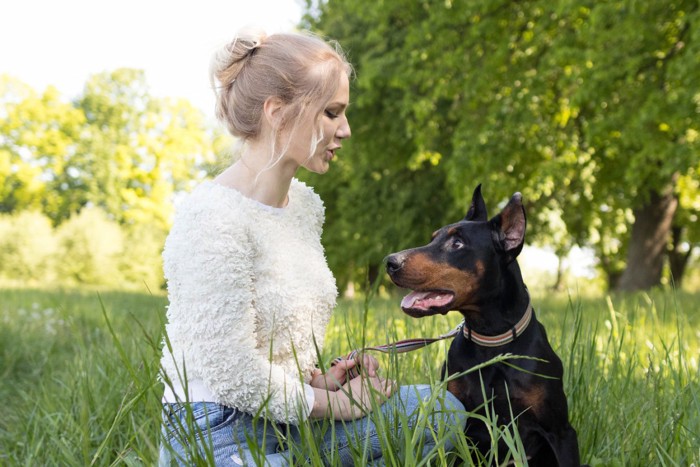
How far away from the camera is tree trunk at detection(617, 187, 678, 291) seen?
14.8 metres

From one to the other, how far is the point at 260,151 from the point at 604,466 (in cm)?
182

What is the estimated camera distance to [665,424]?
2791 mm

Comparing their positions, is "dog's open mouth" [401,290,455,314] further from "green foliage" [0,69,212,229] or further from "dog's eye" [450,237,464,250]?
"green foliage" [0,69,212,229]

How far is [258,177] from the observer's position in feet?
8.85

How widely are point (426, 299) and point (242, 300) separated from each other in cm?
67

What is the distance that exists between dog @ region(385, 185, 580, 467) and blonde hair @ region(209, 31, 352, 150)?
0.66 m

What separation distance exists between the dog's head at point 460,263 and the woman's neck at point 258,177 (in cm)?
54

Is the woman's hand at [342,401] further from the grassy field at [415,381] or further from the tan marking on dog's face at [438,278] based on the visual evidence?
the tan marking on dog's face at [438,278]

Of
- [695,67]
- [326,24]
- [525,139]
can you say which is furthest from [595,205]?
[326,24]

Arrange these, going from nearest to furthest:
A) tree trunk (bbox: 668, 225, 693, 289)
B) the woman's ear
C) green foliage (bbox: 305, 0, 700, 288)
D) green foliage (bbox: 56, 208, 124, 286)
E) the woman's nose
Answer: the woman's ear
the woman's nose
green foliage (bbox: 305, 0, 700, 288)
tree trunk (bbox: 668, 225, 693, 289)
green foliage (bbox: 56, 208, 124, 286)

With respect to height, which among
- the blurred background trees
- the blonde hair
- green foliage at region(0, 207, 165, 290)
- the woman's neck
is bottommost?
green foliage at region(0, 207, 165, 290)

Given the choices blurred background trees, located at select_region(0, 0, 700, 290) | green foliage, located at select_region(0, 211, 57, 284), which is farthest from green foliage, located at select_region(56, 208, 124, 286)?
blurred background trees, located at select_region(0, 0, 700, 290)

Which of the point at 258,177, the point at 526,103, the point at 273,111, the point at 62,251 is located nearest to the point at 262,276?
the point at 258,177

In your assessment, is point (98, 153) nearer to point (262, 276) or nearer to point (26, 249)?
point (26, 249)
